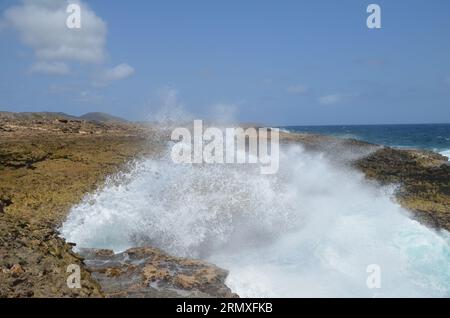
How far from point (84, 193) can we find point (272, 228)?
5003 millimetres

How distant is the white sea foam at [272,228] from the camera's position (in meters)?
9.38

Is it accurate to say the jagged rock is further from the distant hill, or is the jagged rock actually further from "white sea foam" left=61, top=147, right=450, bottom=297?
the distant hill

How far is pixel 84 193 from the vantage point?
11820 millimetres

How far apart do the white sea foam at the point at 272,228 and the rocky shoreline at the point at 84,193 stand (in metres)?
0.70

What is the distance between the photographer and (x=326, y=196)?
13656 millimetres

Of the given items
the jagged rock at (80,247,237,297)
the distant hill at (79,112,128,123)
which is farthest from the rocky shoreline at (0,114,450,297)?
the distant hill at (79,112,128,123)

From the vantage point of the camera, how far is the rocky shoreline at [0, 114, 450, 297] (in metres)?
6.88

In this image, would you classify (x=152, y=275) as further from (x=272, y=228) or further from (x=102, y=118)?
(x=102, y=118)

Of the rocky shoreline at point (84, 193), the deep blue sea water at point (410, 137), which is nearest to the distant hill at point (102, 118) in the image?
the rocky shoreline at point (84, 193)

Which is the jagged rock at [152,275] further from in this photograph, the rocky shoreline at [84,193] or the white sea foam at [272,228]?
the white sea foam at [272,228]

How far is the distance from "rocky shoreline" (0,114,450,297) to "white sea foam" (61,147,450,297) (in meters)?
0.70

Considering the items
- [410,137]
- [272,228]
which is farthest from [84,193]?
[410,137]
